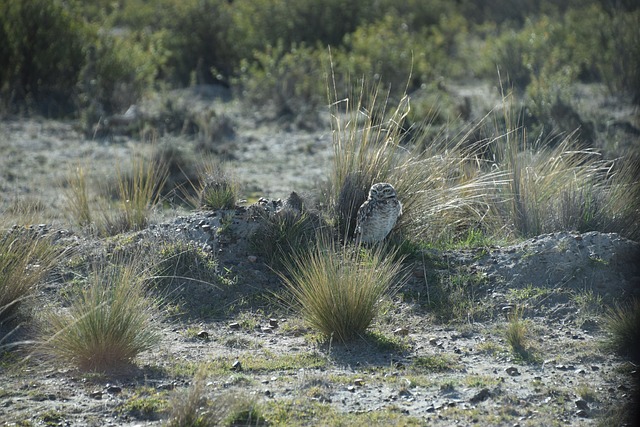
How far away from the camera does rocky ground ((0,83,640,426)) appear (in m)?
4.74

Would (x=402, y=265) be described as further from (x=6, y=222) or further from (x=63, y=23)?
(x=63, y=23)

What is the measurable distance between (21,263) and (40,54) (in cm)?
957

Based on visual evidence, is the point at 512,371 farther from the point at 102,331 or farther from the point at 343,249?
the point at 102,331

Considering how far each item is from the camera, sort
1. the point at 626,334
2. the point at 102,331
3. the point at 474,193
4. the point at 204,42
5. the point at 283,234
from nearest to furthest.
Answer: the point at 102,331 < the point at 626,334 < the point at 283,234 < the point at 474,193 < the point at 204,42

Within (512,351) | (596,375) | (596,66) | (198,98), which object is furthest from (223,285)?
(596,66)

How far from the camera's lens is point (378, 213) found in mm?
6539

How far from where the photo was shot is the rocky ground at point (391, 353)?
4.74 m

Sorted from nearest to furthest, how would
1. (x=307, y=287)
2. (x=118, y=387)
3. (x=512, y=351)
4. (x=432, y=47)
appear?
(x=118, y=387)
(x=512, y=351)
(x=307, y=287)
(x=432, y=47)

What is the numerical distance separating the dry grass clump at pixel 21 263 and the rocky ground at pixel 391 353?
0.54 feet

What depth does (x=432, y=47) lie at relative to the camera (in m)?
17.2

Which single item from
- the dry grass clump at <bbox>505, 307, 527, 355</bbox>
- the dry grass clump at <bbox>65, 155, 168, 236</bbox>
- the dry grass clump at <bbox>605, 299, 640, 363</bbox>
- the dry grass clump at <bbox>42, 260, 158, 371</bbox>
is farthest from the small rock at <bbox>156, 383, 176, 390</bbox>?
the dry grass clump at <bbox>65, 155, 168, 236</bbox>

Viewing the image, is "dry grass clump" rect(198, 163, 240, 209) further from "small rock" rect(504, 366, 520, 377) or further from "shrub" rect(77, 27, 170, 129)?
"shrub" rect(77, 27, 170, 129)

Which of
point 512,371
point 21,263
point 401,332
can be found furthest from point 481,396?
point 21,263

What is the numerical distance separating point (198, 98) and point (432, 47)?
4.69 meters
